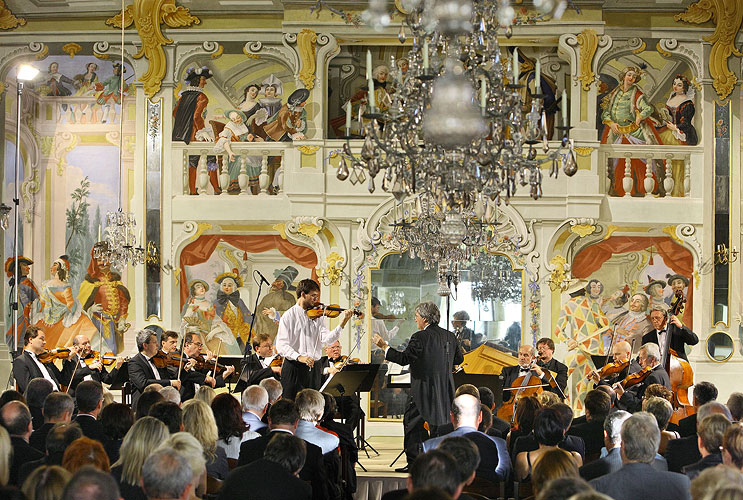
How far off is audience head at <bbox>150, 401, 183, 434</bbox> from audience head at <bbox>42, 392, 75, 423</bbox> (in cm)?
102

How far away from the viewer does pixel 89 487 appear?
3.60 meters

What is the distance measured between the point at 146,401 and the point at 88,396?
0.62m

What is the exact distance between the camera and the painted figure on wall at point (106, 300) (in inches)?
530

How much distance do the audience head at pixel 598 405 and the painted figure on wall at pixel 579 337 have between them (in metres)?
6.15

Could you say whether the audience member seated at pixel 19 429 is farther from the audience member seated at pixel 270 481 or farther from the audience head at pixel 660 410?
the audience head at pixel 660 410

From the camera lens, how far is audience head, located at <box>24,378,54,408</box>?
764 cm

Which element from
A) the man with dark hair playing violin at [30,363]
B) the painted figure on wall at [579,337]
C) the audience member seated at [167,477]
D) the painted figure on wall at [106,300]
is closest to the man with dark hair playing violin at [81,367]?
the man with dark hair playing violin at [30,363]

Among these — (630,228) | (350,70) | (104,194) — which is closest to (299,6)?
(350,70)

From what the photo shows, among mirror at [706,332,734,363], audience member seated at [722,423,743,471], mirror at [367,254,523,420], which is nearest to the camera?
audience member seated at [722,423,743,471]

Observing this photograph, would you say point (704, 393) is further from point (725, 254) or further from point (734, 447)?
point (725, 254)

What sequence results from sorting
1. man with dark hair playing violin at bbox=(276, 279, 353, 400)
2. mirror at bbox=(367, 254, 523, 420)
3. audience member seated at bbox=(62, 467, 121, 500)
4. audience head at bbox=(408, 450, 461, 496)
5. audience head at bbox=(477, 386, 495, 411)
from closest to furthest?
audience member seated at bbox=(62, 467, 121, 500) → audience head at bbox=(408, 450, 461, 496) → audience head at bbox=(477, 386, 495, 411) → man with dark hair playing violin at bbox=(276, 279, 353, 400) → mirror at bbox=(367, 254, 523, 420)

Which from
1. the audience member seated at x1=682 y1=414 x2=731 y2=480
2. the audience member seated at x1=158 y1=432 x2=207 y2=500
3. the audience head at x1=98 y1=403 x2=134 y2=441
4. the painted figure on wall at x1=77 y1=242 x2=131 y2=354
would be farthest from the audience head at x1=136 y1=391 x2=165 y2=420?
the painted figure on wall at x1=77 y1=242 x2=131 y2=354

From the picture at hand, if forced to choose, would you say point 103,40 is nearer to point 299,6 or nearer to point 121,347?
point 299,6

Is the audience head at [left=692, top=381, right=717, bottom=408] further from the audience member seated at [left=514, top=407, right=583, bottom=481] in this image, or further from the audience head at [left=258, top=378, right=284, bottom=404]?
the audience head at [left=258, top=378, right=284, bottom=404]
